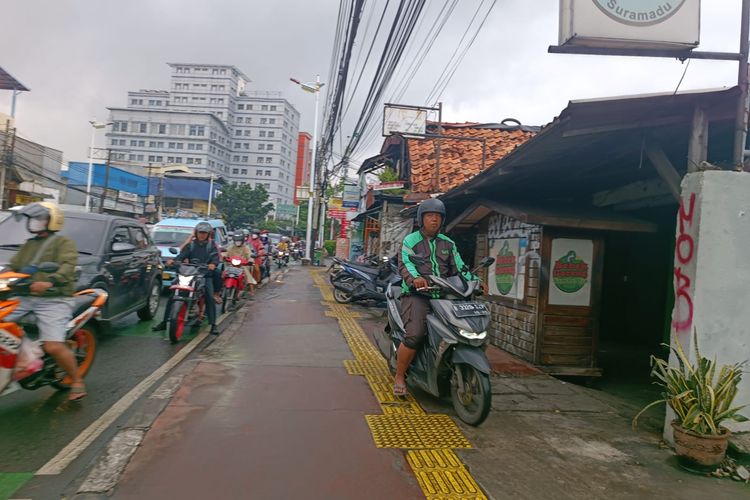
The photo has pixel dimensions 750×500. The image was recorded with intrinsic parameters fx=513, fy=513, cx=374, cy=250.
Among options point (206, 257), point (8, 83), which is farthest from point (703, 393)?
point (8, 83)

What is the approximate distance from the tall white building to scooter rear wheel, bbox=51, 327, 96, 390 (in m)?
99.8

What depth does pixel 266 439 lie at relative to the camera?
378 cm

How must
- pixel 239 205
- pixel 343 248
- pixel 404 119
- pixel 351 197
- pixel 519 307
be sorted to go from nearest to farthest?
pixel 519 307 < pixel 404 119 < pixel 351 197 < pixel 343 248 < pixel 239 205

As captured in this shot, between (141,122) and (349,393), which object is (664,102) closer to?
(349,393)

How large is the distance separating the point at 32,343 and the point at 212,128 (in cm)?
10205

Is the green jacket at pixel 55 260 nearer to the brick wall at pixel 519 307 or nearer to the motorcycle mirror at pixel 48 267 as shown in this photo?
the motorcycle mirror at pixel 48 267

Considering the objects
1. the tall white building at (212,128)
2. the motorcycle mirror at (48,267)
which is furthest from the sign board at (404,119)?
the tall white building at (212,128)

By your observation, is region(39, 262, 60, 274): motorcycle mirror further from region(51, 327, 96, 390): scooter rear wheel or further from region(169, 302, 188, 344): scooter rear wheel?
region(169, 302, 188, 344): scooter rear wheel

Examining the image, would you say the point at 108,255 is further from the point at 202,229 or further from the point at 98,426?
the point at 98,426

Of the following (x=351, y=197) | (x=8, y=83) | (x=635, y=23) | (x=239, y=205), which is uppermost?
(x=8, y=83)

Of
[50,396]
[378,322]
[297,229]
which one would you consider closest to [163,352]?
[50,396]

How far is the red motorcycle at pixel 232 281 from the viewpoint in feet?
32.7

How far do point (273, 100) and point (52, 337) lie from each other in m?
115

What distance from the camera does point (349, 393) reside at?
198 inches
